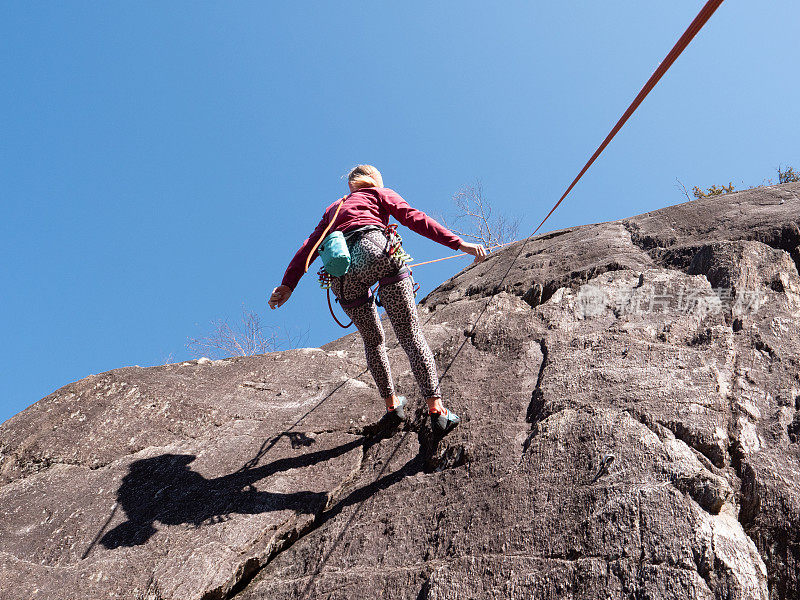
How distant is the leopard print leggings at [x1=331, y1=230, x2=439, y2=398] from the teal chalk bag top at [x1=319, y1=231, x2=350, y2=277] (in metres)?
0.10

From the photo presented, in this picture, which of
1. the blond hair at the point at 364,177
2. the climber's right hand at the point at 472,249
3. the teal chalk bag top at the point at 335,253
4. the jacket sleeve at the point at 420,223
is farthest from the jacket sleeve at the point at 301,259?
the climber's right hand at the point at 472,249

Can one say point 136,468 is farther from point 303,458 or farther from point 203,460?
point 303,458

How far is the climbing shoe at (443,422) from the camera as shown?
3131 millimetres

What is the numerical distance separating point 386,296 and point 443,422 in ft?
2.59

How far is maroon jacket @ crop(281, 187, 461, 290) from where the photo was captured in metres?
3.18

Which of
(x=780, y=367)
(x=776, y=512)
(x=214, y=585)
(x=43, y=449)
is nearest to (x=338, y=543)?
(x=214, y=585)

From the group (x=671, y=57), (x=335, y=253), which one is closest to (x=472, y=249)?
(x=335, y=253)

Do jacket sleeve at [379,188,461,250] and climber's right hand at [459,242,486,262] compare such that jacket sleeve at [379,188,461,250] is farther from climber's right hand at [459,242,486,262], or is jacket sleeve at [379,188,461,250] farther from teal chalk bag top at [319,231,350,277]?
teal chalk bag top at [319,231,350,277]

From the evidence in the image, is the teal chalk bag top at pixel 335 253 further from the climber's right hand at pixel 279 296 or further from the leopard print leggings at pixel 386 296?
the climber's right hand at pixel 279 296

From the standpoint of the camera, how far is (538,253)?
535cm

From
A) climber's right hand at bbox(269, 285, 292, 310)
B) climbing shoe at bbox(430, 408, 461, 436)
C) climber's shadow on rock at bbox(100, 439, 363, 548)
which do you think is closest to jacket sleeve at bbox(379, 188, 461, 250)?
climber's right hand at bbox(269, 285, 292, 310)

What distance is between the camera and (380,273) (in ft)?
10.3

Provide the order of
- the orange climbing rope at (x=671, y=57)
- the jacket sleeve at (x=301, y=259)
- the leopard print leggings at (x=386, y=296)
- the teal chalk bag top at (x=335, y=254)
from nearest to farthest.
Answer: the orange climbing rope at (x=671, y=57)
the teal chalk bag top at (x=335, y=254)
the leopard print leggings at (x=386, y=296)
the jacket sleeve at (x=301, y=259)

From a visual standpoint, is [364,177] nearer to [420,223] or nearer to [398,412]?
[420,223]
